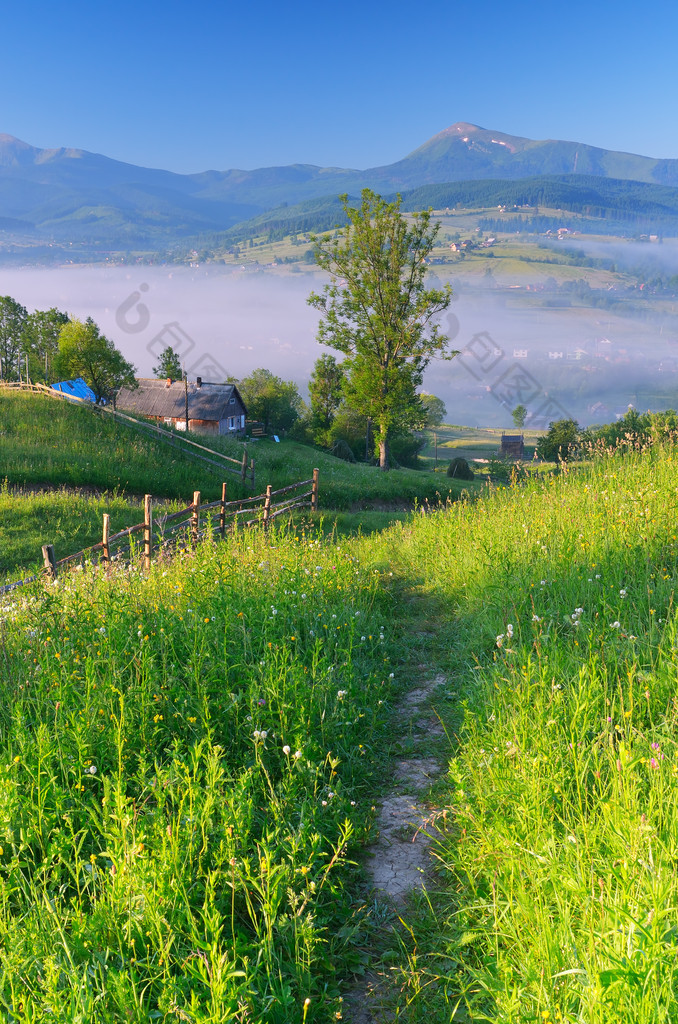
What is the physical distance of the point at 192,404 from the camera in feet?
218

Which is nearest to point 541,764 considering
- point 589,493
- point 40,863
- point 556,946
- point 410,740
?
point 556,946

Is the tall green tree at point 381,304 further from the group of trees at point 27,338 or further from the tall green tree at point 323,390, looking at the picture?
the group of trees at point 27,338

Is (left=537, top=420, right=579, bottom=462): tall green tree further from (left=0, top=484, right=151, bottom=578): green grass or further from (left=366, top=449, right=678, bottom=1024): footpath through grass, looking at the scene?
(left=366, top=449, right=678, bottom=1024): footpath through grass

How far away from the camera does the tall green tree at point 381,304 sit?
3584cm

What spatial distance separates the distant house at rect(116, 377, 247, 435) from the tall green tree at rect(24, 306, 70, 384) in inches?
584

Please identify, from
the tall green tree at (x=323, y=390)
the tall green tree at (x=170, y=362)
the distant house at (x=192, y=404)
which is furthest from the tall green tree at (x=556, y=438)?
the tall green tree at (x=170, y=362)

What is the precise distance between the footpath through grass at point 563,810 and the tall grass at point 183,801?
557 mm

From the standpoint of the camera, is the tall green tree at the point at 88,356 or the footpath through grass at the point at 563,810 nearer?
the footpath through grass at the point at 563,810

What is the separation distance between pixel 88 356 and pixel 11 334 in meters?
42.8

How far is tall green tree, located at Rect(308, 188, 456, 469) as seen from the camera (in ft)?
118

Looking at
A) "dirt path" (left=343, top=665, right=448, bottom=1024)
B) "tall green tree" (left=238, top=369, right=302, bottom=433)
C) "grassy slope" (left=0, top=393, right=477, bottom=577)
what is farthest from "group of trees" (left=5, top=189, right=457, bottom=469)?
"tall green tree" (left=238, top=369, right=302, bottom=433)

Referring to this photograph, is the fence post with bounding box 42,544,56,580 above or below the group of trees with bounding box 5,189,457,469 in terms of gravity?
below

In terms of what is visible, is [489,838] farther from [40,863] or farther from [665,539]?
[665,539]

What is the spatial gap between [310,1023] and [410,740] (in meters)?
2.22
